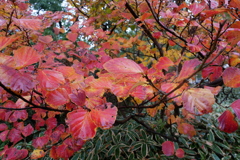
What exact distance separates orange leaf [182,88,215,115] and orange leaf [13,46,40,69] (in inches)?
17.5

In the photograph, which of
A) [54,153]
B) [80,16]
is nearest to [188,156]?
[54,153]

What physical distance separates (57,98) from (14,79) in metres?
0.18

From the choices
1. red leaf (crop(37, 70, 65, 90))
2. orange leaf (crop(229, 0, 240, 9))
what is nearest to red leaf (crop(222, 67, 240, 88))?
orange leaf (crop(229, 0, 240, 9))

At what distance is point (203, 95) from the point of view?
0.44m

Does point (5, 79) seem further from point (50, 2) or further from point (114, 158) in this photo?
point (50, 2)

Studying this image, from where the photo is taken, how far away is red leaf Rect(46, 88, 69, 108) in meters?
0.56

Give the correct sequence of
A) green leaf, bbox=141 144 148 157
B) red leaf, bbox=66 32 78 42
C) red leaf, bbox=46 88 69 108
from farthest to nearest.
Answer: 1. green leaf, bbox=141 144 148 157
2. red leaf, bbox=66 32 78 42
3. red leaf, bbox=46 88 69 108

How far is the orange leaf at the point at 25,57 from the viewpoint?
1.45ft

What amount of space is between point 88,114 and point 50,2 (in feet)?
29.7

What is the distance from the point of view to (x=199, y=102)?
17.1 inches

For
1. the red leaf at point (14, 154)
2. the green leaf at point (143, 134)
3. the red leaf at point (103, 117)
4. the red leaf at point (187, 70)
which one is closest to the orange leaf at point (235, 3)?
the red leaf at point (187, 70)

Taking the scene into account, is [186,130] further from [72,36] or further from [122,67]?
[72,36]

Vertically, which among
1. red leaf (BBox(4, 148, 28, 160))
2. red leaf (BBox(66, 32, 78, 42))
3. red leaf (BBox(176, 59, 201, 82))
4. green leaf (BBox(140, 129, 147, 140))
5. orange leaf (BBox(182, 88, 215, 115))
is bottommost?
green leaf (BBox(140, 129, 147, 140))

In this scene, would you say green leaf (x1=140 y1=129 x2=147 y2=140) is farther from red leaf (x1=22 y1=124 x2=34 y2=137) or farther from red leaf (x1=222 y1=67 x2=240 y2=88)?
red leaf (x1=222 y1=67 x2=240 y2=88)
